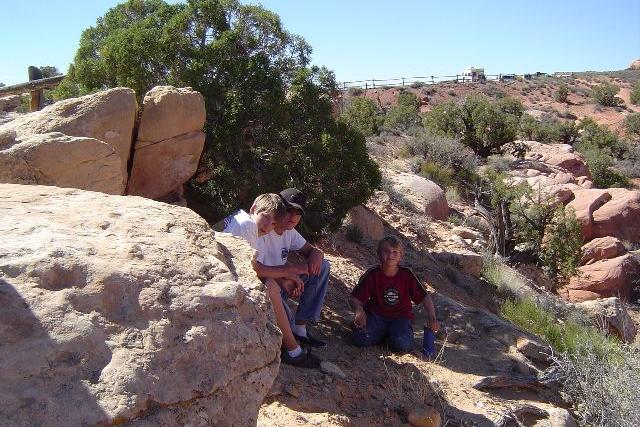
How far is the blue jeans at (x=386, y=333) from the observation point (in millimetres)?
5034

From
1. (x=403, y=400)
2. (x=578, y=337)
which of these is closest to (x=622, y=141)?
(x=578, y=337)

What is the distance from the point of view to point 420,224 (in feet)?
37.1

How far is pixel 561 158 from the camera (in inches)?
877

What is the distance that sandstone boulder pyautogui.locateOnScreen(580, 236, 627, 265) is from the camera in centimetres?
1455

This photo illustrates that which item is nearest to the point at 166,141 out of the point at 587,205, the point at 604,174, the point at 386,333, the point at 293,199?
the point at 293,199

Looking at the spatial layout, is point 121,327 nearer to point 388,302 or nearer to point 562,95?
point 388,302

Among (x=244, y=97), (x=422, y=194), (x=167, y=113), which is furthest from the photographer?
(x=422, y=194)

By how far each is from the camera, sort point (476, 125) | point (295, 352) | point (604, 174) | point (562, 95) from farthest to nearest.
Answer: point (562, 95), point (604, 174), point (476, 125), point (295, 352)

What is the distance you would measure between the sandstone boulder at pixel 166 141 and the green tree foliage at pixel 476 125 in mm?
15984

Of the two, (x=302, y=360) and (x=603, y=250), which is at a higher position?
(x=302, y=360)

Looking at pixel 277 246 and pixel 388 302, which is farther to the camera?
pixel 388 302

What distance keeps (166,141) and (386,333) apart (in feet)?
9.40

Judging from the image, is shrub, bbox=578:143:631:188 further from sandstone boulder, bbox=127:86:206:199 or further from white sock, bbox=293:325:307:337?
white sock, bbox=293:325:307:337

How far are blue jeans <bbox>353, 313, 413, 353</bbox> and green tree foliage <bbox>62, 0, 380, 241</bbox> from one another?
6.89 ft
